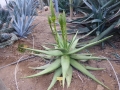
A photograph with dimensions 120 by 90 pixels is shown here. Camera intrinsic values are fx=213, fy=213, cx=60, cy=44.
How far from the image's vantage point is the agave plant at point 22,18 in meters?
3.02

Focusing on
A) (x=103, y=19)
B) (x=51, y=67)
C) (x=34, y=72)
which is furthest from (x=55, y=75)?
(x=103, y=19)

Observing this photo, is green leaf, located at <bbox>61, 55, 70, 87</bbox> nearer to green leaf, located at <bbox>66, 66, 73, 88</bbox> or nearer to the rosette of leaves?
green leaf, located at <bbox>66, 66, 73, 88</bbox>

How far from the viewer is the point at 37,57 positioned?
260cm

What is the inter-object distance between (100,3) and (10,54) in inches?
60.0

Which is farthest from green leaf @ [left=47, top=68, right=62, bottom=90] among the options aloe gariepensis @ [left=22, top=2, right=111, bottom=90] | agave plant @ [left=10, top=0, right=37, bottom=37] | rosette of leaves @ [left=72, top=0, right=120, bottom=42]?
agave plant @ [left=10, top=0, right=37, bottom=37]

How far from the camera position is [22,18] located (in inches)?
120

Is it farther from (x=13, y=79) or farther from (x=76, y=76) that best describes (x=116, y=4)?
(x=13, y=79)

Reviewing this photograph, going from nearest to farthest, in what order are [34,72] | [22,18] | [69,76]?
1. [69,76]
2. [34,72]
3. [22,18]

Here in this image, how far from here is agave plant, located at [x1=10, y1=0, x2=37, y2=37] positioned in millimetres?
3020

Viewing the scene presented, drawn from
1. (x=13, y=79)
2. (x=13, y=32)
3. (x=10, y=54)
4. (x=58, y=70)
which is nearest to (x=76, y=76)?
(x=58, y=70)

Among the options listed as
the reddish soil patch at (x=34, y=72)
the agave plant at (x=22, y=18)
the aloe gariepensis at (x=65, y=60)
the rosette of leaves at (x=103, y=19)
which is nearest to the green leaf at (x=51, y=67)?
the aloe gariepensis at (x=65, y=60)

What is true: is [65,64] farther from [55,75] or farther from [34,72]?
[34,72]

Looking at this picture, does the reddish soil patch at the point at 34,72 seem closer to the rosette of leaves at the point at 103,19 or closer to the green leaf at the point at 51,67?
the green leaf at the point at 51,67

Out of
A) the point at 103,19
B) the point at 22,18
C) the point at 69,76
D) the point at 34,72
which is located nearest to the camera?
the point at 69,76
